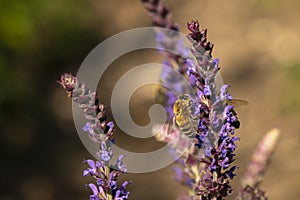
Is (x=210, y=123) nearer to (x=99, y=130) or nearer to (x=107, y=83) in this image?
(x=99, y=130)

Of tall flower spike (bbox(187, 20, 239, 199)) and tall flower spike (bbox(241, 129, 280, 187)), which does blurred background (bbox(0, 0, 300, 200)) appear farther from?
tall flower spike (bbox(187, 20, 239, 199))

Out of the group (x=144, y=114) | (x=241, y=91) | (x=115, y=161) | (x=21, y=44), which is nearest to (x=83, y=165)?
(x=144, y=114)

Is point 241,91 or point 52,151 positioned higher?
point 241,91

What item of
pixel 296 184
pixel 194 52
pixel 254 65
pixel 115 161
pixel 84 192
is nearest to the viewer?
pixel 194 52

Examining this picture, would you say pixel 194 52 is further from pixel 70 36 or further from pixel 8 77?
pixel 70 36

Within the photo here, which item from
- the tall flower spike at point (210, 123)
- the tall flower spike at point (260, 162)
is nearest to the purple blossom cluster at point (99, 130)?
the tall flower spike at point (210, 123)

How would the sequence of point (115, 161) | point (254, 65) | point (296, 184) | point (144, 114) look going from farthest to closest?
1. point (254, 65)
2. point (144, 114)
3. point (296, 184)
4. point (115, 161)

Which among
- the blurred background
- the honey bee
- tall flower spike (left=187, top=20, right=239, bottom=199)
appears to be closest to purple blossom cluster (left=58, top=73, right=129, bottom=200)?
tall flower spike (left=187, top=20, right=239, bottom=199)

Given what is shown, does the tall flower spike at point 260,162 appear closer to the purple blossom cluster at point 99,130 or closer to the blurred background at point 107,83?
the purple blossom cluster at point 99,130
